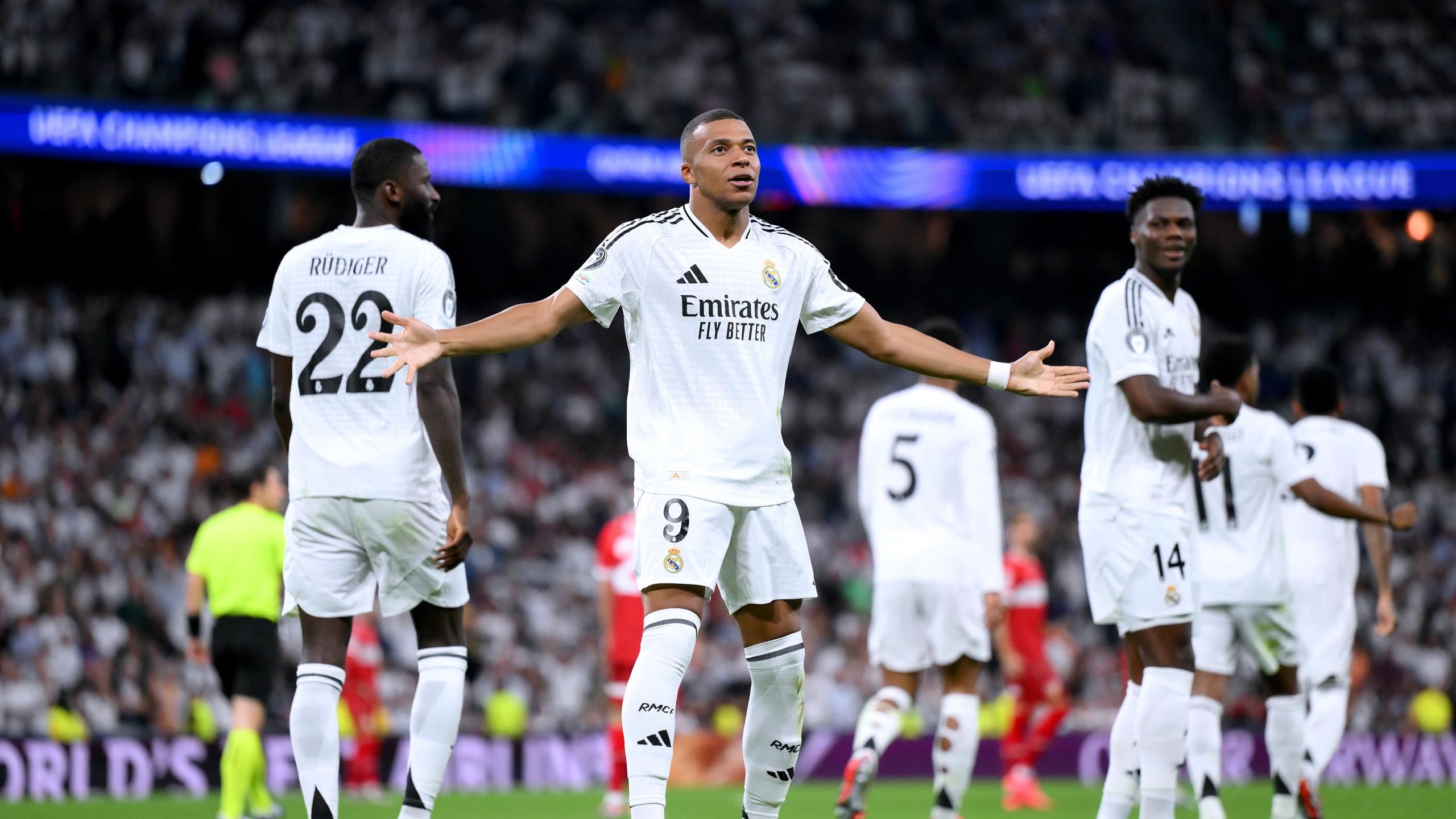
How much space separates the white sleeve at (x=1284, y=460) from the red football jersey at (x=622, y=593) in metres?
4.39

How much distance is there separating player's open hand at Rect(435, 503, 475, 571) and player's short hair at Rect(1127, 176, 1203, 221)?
3.13 metres

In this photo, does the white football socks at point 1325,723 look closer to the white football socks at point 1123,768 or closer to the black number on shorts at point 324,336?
the white football socks at point 1123,768

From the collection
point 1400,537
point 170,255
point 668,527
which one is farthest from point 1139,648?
point 170,255

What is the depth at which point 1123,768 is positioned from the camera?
660 centimetres

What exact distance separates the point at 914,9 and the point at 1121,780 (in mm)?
21197

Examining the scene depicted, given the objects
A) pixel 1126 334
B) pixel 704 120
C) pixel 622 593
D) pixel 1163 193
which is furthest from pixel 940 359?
pixel 622 593

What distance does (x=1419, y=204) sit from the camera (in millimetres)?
22219

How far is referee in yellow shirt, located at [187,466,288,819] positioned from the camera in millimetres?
9234

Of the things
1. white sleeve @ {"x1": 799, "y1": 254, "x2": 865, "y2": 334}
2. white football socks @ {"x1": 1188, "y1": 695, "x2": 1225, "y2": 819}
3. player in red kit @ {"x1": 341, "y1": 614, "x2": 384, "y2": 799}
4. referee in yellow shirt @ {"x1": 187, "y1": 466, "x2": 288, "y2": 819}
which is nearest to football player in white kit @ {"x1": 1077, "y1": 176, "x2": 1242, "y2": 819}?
white football socks @ {"x1": 1188, "y1": 695, "x2": 1225, "y2": 819}

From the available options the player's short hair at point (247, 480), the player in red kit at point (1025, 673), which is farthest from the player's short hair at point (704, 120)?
the player in red kit at point (1025, 673)

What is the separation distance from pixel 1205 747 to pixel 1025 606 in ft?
18.5

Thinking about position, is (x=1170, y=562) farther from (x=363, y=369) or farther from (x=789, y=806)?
(x=789, y=806)

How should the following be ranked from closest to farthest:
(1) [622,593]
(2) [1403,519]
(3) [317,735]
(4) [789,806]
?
(3) [317,735], (2) [1403,519], (1) [622,593], (4) [789,806]

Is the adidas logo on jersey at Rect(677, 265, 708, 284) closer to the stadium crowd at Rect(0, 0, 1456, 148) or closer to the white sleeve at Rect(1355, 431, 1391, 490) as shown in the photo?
the white sleeve at Rect(1355, 431, 1391, 490)
